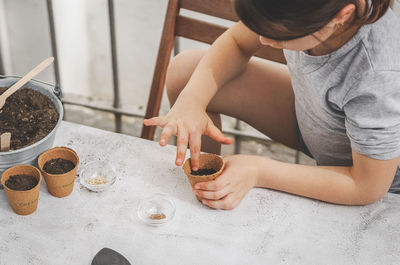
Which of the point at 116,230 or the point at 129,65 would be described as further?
the point at 129,65

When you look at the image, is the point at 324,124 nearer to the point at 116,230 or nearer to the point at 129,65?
the point at 116,230

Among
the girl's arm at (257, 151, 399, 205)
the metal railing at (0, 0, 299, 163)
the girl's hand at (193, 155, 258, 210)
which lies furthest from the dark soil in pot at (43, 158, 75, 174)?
the metal railing at (0, 0, 299, 163)

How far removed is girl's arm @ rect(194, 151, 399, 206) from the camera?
1066 mm

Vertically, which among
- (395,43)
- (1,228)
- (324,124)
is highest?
(395,43)

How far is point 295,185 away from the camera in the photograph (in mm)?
1112

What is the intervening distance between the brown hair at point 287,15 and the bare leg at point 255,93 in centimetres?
61

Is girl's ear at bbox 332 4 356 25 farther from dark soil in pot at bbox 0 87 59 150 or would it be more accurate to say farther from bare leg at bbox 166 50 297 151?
dark soil in pot at bbox 0 87 59 150

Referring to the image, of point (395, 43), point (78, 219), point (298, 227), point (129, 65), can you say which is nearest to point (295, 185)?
point (298, 227)

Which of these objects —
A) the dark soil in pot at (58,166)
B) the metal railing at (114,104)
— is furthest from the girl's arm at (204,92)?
the metal railing at (114,104)

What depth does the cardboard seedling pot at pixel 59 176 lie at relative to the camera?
1.04 m

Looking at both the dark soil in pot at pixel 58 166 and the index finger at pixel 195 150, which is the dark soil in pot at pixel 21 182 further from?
the index finger at pixel 195 150

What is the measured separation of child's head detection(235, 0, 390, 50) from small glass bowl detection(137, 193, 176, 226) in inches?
17.8

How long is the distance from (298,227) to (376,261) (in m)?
Answer: 0.18

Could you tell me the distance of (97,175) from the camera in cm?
116
